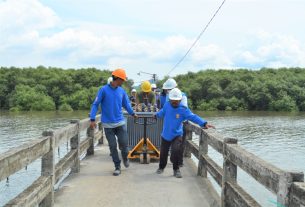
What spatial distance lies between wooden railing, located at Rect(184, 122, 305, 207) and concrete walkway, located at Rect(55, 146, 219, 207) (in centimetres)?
38

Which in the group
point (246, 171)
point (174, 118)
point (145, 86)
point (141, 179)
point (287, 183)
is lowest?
point (141, 179)

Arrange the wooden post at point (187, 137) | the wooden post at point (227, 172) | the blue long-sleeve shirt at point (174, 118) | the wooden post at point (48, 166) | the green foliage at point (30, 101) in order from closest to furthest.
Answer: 1. the wooden post at point (227, 172)
2. the wooden post at point (48, 166)
3. the blue long-sleeve shirt at point (174, 118)
4. the wooden post at point (187, 137)
5. the green foliage at point (30, 101)

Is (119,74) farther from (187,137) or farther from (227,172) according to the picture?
(187,137)

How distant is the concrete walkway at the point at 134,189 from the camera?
237 inches

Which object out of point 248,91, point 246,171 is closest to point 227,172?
point 246,171

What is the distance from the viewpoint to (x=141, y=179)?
7.44 m

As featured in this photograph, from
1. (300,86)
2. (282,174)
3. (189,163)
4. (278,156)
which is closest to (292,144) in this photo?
(278,156)

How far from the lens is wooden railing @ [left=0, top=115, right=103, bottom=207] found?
13.4 ft

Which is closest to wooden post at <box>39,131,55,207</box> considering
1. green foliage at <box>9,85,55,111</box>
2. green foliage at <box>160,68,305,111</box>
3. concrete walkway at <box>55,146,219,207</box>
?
concrete walkway at <box>55,146,219,207</box>

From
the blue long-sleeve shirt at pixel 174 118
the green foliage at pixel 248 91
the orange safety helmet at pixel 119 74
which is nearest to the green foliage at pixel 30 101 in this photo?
the green foliage at pixel 248 91

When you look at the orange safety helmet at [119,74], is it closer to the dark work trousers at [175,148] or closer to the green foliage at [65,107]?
the dark work trousers at [175,148]

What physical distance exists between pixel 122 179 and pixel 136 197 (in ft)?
4.04

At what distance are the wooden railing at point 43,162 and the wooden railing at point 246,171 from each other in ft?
7.18

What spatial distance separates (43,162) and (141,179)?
2268 mm
